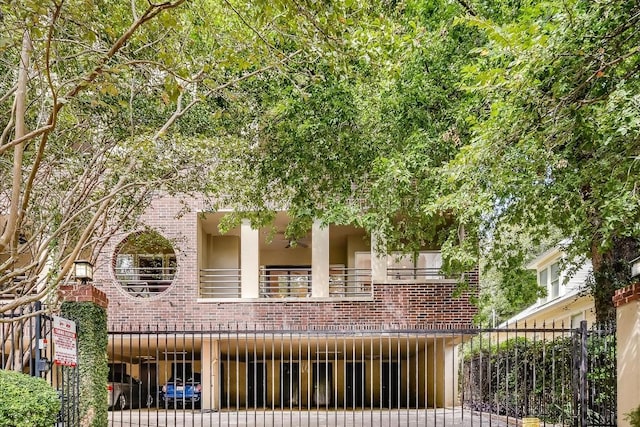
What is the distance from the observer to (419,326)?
15.2 metres

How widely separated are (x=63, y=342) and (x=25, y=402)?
4.24 feet

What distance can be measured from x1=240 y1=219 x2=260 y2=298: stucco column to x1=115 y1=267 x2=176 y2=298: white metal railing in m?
1.88

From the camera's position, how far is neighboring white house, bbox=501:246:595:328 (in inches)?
698

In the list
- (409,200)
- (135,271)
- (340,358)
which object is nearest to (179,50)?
(409,200)

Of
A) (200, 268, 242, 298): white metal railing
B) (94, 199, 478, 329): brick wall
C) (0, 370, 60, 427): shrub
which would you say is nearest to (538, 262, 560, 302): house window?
(94, 199, 478, 329): brick wall

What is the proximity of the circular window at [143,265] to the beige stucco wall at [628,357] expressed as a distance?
33.0ft

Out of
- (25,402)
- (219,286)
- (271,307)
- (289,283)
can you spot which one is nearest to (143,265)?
(219,286)

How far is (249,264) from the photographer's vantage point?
16.3m

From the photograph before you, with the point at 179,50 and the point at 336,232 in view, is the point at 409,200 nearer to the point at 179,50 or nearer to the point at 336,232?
the point at 179,50

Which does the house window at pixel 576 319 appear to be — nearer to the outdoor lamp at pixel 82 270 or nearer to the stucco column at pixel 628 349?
the stucco column at pixel 628 349

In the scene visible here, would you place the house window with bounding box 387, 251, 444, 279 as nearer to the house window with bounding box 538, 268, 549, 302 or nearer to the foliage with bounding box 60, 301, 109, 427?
the foliage with bounding box 60, 301, 109, 427

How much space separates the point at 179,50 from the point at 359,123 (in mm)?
4037

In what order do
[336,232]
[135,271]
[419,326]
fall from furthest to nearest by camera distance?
[336,232] < [135,271] < [419,326]

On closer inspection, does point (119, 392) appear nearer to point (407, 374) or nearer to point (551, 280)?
point (407, 374)
